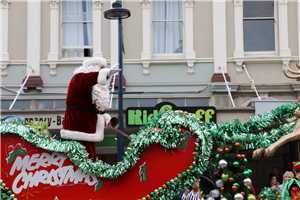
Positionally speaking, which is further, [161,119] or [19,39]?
[19,39]

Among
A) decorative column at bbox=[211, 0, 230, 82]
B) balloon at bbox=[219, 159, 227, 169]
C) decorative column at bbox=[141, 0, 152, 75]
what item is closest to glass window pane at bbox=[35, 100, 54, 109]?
decorative column at bbox=[141, 0, 152, 75]

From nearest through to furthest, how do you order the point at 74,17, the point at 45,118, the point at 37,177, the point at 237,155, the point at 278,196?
the point at 37,177 < the point at 237,155 < the point at 278,196 < the point at 45,118 < the point at 74,17

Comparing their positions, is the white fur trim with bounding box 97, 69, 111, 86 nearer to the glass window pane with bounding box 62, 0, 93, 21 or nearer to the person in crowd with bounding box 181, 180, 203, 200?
the person in crowd with bounding box 181, 180, 203, 200

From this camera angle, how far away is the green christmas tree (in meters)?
4.42

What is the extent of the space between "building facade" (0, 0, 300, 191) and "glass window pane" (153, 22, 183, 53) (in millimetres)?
33

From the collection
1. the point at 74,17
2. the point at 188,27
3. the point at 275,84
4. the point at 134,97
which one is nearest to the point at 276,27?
the point at 275,84

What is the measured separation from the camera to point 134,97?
12.4 m

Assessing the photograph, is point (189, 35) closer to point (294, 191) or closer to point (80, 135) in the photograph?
point (294, 191)

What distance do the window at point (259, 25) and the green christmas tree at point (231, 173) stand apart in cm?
866

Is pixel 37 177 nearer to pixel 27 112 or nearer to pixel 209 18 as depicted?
pixel 27 112

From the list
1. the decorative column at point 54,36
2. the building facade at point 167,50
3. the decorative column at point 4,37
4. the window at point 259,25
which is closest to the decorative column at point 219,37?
the building facade at point 167,50

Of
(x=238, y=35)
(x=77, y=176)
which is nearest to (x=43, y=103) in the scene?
(x=238, y=35)

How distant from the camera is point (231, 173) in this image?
4.48 metres

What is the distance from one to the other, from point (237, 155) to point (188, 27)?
8.57 metres
